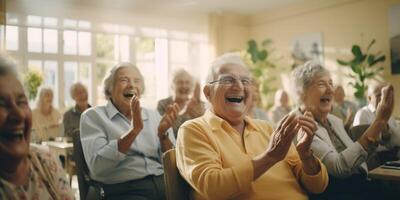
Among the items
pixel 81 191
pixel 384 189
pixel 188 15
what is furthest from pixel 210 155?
pixel 188 15

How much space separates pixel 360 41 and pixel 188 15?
3.19 metres

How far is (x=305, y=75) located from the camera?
1.91 metres

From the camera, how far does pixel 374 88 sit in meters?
2.48

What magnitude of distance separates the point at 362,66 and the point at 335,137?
429cm

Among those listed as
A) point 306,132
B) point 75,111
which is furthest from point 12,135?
Result: point 75,111

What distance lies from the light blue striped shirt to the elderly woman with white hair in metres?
0.83

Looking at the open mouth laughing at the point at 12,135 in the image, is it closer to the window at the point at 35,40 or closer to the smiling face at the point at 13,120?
the smiling face at the point at 13,120

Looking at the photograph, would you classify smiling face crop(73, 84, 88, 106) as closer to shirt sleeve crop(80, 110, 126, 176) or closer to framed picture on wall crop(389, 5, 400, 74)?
shirt sleeve crop(80, 110, 126, 176)

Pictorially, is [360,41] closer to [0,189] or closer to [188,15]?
[188,15]

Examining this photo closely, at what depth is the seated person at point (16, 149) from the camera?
2.72ft

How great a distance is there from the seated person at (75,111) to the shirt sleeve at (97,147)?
5.99ft

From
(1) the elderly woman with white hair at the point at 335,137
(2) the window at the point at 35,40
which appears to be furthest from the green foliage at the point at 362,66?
(2) the window at the point at 35,40

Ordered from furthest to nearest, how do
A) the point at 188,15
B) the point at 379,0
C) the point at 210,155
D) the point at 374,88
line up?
the point at 188,15 → the point at 379,0 → the point at 374,88 → the point at 210,155

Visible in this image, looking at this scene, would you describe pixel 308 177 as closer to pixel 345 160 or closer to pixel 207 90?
pixel 345 160
